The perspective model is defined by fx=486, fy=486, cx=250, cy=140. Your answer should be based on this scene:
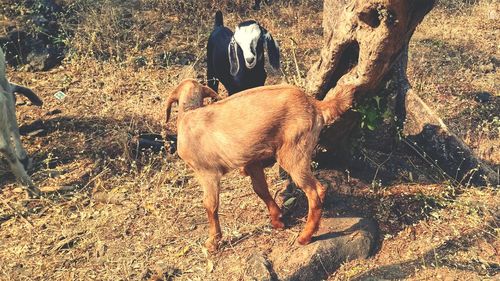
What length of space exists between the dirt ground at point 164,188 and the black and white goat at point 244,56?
43 cm

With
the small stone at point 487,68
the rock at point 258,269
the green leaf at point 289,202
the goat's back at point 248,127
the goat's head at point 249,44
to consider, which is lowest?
the rock at point 258,269

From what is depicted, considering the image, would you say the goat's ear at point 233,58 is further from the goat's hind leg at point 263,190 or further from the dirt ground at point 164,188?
the goat's hind leg at point 263,190

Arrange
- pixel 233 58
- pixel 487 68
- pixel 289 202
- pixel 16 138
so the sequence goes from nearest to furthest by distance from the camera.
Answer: pixel 289 202, pixel 16 138, pixel 233 58, pixel 487 68

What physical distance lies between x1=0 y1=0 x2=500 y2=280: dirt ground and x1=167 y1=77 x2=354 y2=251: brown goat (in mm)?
682

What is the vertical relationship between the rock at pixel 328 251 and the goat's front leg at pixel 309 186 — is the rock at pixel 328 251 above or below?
below

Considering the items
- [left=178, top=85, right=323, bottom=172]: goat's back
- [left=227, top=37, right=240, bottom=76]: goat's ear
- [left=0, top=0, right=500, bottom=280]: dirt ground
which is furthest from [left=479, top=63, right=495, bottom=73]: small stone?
[left=178, top=85, right=323, bottom=172]: goat's back

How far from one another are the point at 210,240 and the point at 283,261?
0.66 metres

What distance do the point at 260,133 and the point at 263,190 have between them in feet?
2.33

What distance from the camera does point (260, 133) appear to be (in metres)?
3.70

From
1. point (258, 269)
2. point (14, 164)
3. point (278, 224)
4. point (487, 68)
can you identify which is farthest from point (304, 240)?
point (487, 68)

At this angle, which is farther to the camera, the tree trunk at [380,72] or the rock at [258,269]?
the rock at [258,269]

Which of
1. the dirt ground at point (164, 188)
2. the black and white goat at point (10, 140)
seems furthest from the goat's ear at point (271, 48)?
the black and white goat at point (10, 140)

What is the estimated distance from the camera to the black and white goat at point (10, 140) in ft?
16.5

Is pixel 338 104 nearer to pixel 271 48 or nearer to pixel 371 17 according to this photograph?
pixel 371 17
